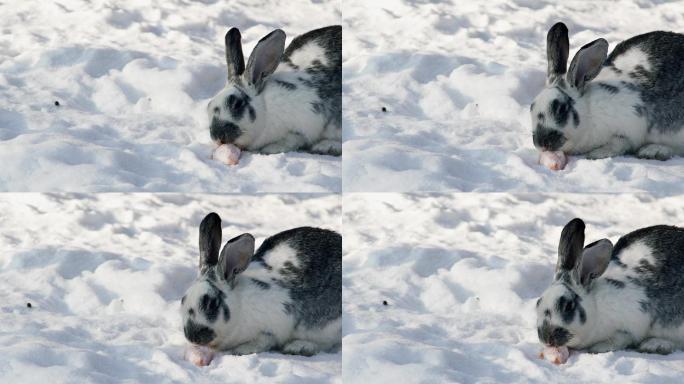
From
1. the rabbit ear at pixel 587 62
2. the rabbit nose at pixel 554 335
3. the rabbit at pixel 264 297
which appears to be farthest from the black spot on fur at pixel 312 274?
the rabbit ear at pixel 587 62

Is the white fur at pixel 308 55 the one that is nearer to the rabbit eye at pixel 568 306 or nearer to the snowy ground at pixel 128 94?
the snowy ground at pixel 128 94

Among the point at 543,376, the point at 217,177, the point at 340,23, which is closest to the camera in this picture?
the point at 543,376

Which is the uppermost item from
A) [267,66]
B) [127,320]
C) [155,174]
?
[267,66]

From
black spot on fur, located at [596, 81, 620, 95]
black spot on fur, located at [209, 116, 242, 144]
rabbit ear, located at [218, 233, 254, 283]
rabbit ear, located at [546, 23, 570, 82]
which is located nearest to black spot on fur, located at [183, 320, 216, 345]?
rabbit ear, located at [218, 233, 254, 283]

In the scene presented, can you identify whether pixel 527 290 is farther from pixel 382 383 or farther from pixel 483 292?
pixel 382 383

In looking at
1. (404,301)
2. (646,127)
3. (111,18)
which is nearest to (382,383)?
(404,301)

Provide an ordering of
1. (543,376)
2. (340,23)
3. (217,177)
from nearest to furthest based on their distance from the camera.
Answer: (543,376) → (217,177) → (340,23)

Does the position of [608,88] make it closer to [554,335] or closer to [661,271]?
[661,271]
